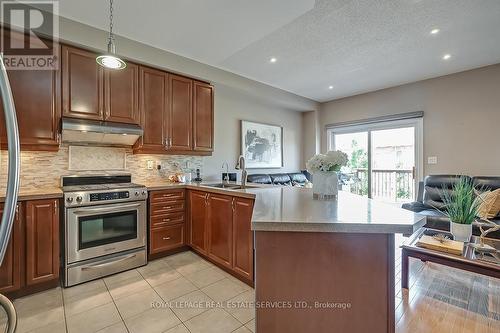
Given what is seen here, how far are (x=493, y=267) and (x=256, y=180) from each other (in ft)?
10.5

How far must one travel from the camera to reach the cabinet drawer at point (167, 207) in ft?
9.59

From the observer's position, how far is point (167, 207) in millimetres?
3031

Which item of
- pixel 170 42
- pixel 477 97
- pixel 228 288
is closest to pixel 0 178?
pixel 170 42

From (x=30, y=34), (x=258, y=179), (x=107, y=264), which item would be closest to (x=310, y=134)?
(x=258, y=179)

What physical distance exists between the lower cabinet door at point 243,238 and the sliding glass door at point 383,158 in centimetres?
390

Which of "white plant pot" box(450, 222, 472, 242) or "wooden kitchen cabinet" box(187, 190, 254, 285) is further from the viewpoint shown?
"wooden kitchen cabinet" box(187, 190, 254, 285)

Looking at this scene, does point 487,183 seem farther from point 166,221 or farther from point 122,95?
point 122,95

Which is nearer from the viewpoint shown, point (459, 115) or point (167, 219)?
point (167, 219)

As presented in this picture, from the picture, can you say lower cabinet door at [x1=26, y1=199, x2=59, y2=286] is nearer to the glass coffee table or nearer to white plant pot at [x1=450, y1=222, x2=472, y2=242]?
the glass coffee table

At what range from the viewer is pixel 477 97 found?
383cm

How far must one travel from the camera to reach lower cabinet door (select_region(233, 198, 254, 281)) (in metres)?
2.25

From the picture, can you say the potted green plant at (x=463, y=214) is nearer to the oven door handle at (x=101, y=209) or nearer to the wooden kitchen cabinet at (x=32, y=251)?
the oven door handle at (x=101, y=209)

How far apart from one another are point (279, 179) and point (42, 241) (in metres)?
3.72

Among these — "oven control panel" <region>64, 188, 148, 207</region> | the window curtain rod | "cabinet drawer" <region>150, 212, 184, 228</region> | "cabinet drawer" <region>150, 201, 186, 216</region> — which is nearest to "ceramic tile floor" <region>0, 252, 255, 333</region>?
"cabinet drawer" <region>150, 212, 184, 228</region>
